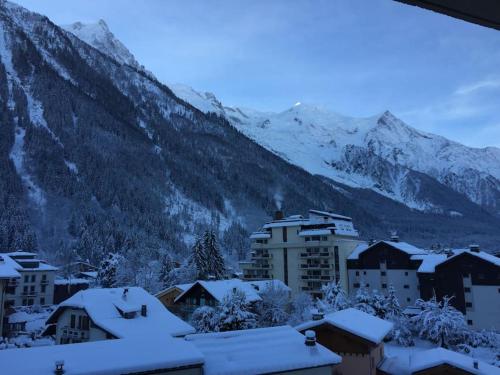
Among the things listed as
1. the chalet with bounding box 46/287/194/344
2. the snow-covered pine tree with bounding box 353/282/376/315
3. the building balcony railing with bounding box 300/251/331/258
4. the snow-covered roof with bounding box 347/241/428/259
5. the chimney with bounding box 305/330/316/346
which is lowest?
the snow-covered pine tree with bounding box 353/282/376/315

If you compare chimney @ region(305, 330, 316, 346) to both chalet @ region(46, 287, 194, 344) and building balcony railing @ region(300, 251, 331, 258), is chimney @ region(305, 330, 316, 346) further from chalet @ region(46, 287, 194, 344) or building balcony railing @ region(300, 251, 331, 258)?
building balcony railing @ region(300, 251, 331, 258)

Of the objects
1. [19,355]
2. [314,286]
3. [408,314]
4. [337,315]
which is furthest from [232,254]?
[19,355]

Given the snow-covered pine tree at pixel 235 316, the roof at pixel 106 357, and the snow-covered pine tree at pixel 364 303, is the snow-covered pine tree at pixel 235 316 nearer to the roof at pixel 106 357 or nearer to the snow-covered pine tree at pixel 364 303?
the roof at pixel 106 357

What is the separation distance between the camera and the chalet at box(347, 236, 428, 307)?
56.6 m

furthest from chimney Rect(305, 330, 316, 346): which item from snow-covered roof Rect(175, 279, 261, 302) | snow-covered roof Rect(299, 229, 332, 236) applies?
snow-covered roof Rect(299, 229, 332, 236)

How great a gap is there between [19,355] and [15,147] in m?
157

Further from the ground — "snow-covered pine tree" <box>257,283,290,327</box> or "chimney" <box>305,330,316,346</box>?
"chimney" <box>305,330,316,346</box>

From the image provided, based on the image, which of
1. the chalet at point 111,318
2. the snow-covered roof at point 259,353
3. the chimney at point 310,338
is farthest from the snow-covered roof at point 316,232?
A: the chimney at point 310,338

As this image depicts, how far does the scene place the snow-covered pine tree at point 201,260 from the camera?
2761 inches

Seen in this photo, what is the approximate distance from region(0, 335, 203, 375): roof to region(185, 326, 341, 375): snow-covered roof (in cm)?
155

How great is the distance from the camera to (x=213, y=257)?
72.4 meters

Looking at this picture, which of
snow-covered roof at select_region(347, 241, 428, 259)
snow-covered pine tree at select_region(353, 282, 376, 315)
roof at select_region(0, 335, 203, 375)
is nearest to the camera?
roof at select_region(0, 335, 203, 375)

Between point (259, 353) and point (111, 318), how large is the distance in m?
16.6

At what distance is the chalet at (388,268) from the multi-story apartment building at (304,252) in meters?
1.81
